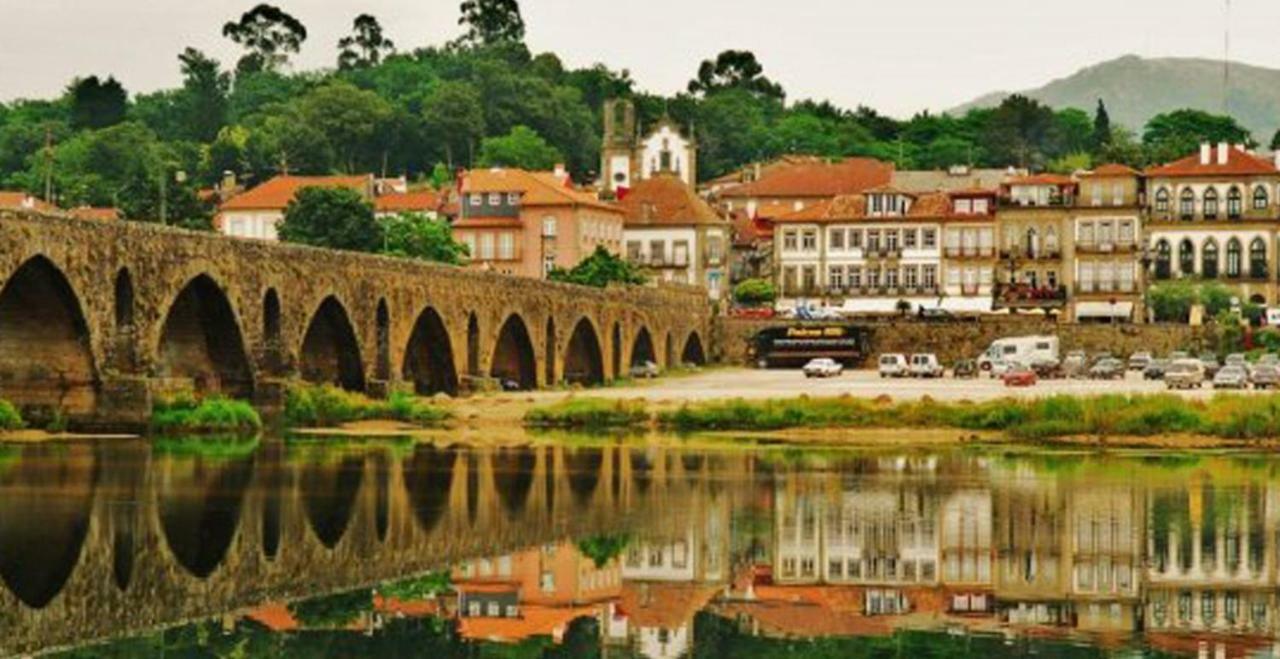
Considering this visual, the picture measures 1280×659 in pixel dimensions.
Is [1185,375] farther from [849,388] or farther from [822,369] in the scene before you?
[822,369]

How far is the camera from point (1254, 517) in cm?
4612

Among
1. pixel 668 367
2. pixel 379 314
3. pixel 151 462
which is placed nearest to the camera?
pixel 151 462

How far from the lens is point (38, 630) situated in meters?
30.2

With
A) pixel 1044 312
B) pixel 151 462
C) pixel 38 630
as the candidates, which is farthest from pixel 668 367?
pixel 38 630

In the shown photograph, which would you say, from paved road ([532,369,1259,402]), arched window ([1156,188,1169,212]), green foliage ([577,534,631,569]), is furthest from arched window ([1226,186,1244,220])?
green foliage ([577,534,631,569])

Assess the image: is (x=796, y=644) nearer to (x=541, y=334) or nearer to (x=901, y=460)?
(x=901, y=460)

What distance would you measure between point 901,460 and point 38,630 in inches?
1374

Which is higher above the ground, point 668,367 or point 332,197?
point 332,197

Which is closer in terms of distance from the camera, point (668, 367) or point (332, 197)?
point (668, 367)

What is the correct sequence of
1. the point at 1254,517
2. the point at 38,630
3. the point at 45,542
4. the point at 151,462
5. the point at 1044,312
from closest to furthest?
1. the point at 38,630
2. the point at 45,542
3. the point at 1254,517
4. the point at 151,462
5. the point at 1044,312

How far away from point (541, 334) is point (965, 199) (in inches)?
1759

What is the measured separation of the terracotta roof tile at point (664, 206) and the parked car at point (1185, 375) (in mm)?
54229

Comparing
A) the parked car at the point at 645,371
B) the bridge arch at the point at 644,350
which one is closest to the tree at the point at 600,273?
the bridge arch at the point at 644,350

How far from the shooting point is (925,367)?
110 m
